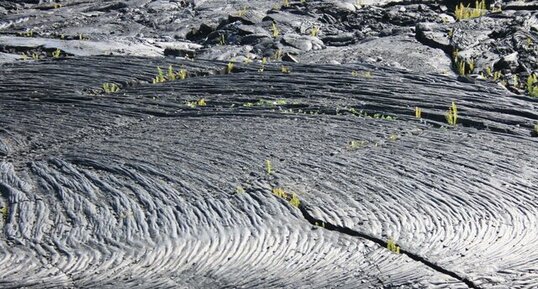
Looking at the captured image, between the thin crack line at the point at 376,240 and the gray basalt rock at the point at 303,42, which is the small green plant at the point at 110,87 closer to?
the gray basalt rock at the point at 303,42

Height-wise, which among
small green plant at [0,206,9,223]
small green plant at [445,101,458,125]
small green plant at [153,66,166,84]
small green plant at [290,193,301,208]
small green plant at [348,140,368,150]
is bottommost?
small green plant at [0,206,9,223]

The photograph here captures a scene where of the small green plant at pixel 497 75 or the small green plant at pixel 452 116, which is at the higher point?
the small green plant at pixel 497 75

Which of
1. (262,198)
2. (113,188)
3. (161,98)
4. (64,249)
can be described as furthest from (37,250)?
(161,98)

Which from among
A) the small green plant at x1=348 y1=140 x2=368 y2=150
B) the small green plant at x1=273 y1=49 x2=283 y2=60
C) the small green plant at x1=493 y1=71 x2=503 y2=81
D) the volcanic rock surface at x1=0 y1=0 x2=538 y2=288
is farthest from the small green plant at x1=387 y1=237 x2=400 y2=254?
the small green plant at x1=273 y1=49 x2=283 y2=60

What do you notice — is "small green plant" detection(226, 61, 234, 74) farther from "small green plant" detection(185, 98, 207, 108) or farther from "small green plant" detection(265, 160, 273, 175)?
"small green plant" detection(265, 160, 273, 175)

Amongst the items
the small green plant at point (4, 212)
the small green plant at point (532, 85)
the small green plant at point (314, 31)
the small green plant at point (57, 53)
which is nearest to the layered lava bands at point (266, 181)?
the small green plant at point (4, 212)

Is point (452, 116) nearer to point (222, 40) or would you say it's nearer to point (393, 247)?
point (393, 247)
